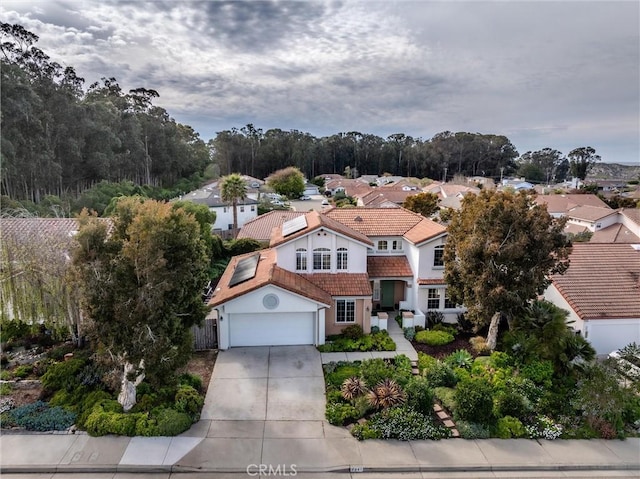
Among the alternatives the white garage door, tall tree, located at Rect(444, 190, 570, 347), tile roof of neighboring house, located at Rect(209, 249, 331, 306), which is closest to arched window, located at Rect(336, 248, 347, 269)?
tile roof of neighboring house, located at Rect(209, 249, 331, 306)

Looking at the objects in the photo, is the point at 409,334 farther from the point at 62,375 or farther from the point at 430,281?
the point at 62,375

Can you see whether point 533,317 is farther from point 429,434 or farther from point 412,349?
point 429,434

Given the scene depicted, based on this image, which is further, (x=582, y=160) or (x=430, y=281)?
(x=582, y=160)

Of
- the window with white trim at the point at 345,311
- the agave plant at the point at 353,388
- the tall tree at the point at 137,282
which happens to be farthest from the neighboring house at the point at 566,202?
the tall tree at the point at 137,282

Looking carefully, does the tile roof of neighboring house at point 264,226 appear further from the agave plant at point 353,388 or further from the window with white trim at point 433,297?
the agave plant at point 353,388

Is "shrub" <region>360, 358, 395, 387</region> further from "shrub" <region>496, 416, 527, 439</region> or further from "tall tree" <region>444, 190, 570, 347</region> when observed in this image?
"tall tree" <region>444, 190, 570, 347</region>

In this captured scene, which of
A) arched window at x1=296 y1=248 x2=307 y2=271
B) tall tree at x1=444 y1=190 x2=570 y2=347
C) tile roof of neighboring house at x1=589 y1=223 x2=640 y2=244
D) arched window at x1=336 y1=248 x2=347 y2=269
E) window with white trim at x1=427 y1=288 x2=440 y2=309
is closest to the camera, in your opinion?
tall tree at x1=444 y1=190 x2=570 y2=347

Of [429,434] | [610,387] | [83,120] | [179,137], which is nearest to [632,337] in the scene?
[610,387]

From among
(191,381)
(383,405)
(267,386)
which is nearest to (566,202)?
(383,405)
